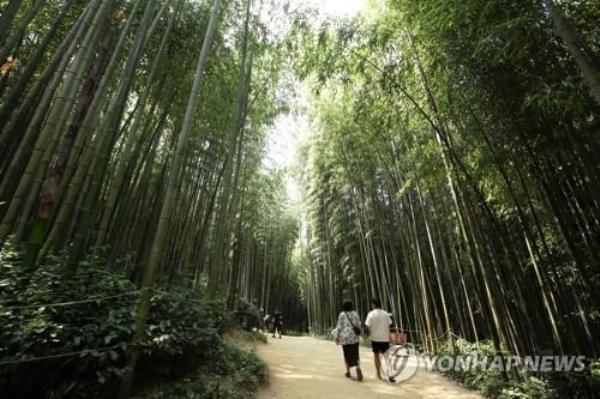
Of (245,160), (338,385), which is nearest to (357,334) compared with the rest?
(338,385)

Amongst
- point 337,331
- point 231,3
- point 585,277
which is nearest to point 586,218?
point 585,277

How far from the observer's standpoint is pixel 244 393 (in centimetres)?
293

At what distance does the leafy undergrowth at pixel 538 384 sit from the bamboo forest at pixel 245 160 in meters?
0.02

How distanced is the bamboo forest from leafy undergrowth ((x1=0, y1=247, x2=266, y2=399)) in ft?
0.05

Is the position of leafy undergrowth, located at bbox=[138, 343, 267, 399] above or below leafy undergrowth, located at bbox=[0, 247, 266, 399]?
below

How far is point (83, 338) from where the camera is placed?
194 cm

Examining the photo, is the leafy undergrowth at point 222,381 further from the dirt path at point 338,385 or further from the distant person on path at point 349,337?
the distant person on path at point 349,337

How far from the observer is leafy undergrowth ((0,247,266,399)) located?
5.67 feet

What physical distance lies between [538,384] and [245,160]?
5918 mm

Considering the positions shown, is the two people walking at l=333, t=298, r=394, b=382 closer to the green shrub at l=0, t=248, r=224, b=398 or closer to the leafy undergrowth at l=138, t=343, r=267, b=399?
the leafy undergrowth at l=138, t=343, r=267, b=399

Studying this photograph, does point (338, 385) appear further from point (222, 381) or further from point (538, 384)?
point (538, 384)

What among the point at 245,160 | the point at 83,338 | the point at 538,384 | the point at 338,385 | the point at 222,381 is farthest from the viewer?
the point at 245,160

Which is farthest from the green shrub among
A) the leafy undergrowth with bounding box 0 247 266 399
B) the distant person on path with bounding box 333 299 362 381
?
the distant person on path with bounding box 333 299 362 381

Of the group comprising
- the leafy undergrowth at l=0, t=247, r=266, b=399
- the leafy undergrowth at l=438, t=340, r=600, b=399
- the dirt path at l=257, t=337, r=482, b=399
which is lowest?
the dirt path at l=257, t=337, r=482, b=399
